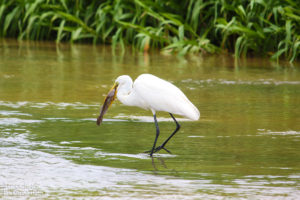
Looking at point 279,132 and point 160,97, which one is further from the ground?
point 160,97

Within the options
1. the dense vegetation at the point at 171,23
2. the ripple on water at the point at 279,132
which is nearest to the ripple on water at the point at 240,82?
the dense vegetation at the point at 171,23

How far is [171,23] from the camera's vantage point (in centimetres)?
1198

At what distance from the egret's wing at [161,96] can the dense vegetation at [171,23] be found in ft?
17.1

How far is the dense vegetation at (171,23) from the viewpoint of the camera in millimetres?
10398

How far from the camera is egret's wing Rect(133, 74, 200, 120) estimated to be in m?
4.99

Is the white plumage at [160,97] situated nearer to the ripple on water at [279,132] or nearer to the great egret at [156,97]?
the great egret at [156,97]

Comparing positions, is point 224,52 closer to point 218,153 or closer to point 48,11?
point 48,11

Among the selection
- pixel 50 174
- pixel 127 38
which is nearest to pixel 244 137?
pixel 50 174

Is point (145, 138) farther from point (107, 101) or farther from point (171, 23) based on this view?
point (171, 23)

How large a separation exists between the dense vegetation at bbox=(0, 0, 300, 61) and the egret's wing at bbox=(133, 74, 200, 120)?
17.1 feet

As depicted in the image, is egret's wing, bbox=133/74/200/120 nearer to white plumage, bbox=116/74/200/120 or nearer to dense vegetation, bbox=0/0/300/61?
white plumage, bbox=116/74/200/120

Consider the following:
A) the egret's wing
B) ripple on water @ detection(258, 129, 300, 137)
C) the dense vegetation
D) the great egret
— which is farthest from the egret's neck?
the dense vegetation

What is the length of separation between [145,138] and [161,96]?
1.64 ft

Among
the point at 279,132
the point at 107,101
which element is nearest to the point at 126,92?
the point at 107,101
